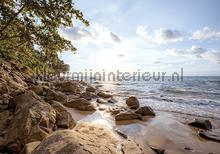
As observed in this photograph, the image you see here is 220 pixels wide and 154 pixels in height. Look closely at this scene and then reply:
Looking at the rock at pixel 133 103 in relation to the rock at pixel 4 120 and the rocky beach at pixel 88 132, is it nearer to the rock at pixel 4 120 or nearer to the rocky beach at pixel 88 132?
the rocky beach at pixel 88 132

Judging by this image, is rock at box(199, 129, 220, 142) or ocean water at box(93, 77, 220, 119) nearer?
rock at box(199, 129, 220, 142)

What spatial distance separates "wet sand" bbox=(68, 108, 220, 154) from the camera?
6645 mm

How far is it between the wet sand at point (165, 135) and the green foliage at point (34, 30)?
3.73 metres

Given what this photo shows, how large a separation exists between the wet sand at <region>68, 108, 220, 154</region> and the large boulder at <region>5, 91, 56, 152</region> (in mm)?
2858

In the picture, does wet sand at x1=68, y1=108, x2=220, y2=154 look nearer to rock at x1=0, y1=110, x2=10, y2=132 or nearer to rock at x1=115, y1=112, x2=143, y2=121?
rock at x1=115, y1=112, x2=143, y2=121

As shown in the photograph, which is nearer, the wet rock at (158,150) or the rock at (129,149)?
the rock at (129,149)

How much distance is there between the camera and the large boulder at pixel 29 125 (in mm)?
5336

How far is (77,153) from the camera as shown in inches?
137

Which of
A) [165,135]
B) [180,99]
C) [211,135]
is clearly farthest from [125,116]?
[180,99]

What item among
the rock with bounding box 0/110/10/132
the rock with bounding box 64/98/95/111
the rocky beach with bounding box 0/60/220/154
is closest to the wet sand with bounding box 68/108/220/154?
the rocky beach with bounding box 0/60/220/154

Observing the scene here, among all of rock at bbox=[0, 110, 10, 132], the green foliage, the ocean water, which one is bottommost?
the ocean water

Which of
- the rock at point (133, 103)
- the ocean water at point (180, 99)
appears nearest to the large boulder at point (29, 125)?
the rock at point (133, 103)

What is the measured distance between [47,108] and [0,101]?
3315 millimetres

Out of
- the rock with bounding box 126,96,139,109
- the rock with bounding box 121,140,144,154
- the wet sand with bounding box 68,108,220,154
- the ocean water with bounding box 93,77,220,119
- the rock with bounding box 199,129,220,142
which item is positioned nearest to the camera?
the rock with bounding box 121,140,144,154
